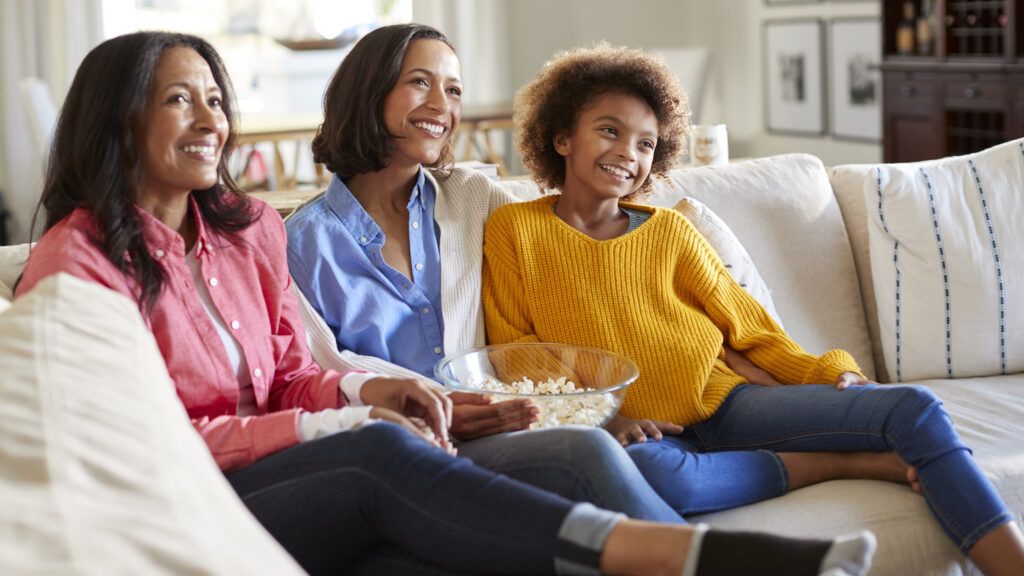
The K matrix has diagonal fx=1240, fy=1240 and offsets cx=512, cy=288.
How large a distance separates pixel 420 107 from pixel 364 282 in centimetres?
31

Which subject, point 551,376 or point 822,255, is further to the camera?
point 822,255

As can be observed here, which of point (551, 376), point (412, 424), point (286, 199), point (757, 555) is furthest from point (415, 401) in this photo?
point (286, 199)

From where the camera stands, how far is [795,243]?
254 centimetres

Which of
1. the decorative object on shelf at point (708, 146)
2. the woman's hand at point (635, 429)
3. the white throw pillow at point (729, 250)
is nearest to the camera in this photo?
the woman's hand at point (635, 429)

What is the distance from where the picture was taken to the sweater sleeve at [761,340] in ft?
6.88

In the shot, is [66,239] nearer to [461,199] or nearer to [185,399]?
[185,399]

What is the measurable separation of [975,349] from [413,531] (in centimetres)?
141

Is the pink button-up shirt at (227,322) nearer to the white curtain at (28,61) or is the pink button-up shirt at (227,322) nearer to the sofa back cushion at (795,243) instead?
the sofa back cushion at (795,243)

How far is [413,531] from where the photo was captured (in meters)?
1.50

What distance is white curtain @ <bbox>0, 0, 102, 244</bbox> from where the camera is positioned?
233 inches

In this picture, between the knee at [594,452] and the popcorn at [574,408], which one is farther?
the popcorn at [574,408]

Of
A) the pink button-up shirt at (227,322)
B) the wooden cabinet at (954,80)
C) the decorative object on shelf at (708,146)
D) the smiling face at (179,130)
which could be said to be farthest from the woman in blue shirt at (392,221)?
the wooden cabinet at (954,80)

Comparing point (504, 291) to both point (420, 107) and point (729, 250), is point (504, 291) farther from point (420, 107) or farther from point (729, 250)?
point (729, 250)

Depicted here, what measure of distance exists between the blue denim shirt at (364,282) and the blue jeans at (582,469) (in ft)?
1.39
